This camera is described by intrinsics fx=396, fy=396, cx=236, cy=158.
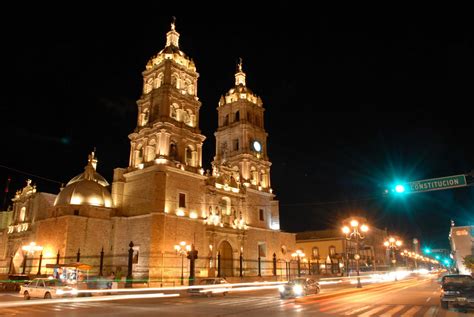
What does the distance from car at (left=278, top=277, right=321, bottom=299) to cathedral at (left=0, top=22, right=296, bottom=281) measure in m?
14.2

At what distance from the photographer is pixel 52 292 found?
22.3 m

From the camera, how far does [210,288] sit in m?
27.6

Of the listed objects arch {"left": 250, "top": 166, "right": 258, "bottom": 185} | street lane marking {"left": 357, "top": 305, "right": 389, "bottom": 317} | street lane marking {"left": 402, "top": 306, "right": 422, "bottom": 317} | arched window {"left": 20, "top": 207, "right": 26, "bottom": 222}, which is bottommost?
street lane marking {"left": 402, "top": 306, "right": 422, "bottom": 317}

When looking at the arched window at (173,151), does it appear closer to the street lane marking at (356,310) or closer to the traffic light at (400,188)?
the traffic light at (400,188)

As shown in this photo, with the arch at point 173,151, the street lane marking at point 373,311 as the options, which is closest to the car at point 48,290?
the street lane marking at point 373,311

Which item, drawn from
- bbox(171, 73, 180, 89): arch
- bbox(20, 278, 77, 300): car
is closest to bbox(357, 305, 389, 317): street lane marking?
bbox(20, 278, 77, 300): car

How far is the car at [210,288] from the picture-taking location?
89.0 ft

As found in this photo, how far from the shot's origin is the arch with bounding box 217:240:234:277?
4706 centimetres

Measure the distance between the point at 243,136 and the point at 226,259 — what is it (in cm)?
1770

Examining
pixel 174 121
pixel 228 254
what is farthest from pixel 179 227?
pixel 174 121

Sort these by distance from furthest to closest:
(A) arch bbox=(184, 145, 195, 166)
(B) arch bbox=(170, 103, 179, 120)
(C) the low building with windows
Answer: (C) the low building with windows
(A) arch bbox=(184, 145, 195, 166)
(B) arch bbox=(170, 103, 179, 120)

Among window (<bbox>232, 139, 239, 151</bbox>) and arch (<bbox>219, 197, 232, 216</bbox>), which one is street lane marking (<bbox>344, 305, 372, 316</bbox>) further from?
window (<bbox>232, 139, 239, 151</bbox>)

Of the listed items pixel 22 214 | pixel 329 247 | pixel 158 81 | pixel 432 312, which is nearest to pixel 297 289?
pixel 432 312

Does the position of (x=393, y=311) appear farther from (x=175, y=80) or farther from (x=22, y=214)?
(x=22, y=214)
